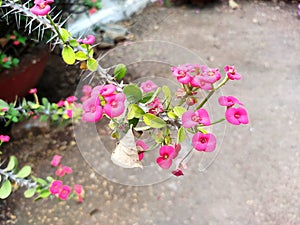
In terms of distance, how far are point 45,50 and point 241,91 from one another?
99 cm

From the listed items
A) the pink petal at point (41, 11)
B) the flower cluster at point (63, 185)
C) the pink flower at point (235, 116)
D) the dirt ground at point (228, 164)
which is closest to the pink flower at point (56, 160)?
the flower cluster at point (63, 185)

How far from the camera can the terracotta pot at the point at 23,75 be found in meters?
1.98

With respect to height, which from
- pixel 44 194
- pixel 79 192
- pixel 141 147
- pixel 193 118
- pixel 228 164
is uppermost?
pixel 193 118

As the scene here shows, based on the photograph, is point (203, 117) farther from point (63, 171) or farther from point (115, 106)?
point (63, 171)

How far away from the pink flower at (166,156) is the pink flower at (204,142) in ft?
0.20

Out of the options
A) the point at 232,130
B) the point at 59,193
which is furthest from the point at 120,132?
the point at 232,130

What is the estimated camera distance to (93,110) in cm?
85

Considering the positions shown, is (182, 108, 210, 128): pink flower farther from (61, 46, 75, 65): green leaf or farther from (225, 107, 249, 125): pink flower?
(61, 46, 75, 65): green leaf

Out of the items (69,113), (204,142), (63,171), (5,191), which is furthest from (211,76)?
(63,171)

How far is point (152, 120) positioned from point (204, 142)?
0.39 feet

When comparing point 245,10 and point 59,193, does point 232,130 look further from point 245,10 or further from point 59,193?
point 245,10

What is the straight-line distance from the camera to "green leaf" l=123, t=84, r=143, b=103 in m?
0.89

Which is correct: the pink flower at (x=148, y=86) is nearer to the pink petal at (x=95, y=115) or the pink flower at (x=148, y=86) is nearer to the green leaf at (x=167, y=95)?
the green leaf at (x=167, y=95)

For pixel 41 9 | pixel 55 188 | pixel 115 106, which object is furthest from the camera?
pixel 55 188
